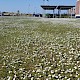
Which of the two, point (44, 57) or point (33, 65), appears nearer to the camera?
point (33, 65)

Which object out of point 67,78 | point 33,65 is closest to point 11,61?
point 33,65

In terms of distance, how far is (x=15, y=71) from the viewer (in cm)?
745

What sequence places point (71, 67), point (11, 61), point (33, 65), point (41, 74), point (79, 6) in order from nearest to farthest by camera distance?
point (41, 74), point (71, 67), point (33, 65), point (11, 61), point (79, 6)

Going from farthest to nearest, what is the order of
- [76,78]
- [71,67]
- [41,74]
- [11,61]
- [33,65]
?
[11,61] < [33,65] < [71,67] < [41,74] < [76,78]

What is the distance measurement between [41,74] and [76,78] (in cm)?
110

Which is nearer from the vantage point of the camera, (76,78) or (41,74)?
(76,78)

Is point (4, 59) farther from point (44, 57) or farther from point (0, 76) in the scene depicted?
point (0, 76)

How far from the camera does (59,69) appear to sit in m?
7.48

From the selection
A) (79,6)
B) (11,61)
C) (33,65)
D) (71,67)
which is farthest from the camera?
(79,6)

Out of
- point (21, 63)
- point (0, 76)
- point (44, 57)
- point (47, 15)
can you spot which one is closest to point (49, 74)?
point (0, 76)

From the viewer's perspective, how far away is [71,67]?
25.4ft

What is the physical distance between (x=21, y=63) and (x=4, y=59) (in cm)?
102

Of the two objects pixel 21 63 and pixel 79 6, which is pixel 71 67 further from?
pixel 79 6

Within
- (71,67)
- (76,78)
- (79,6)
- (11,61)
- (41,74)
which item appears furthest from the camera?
(79,6)
